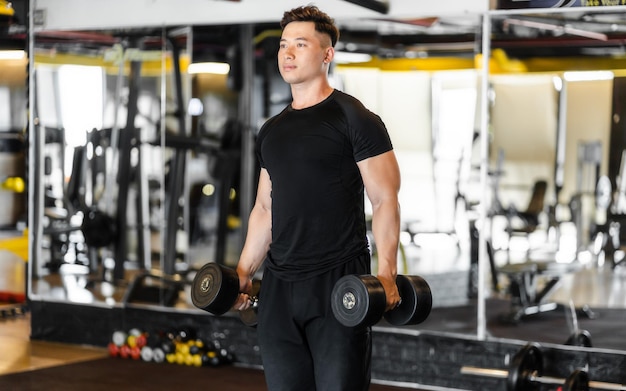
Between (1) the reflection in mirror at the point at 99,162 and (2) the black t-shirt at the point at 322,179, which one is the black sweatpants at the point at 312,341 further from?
(1) the reflection in mirror at the point at 99,162

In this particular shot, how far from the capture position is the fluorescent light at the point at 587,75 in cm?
480

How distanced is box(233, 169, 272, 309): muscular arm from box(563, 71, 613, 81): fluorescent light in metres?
2.75

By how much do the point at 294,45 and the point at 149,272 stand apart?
3368mm

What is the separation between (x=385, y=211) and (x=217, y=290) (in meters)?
0.53

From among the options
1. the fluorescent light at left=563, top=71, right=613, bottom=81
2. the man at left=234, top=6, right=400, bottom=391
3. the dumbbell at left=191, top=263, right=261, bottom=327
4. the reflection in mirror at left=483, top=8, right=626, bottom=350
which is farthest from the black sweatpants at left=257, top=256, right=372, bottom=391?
the fluorescent light at left=563, top=71, right=613, bottom=81

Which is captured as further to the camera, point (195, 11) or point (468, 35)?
point (195, 11)

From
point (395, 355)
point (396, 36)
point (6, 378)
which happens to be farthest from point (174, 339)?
point (396, 36)

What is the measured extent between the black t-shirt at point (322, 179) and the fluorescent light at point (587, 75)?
272 cm

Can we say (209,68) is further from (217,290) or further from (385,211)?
(385,211)

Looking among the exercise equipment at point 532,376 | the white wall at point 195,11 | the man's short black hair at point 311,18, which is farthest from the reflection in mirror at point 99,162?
the man's short black hair at point 311,18

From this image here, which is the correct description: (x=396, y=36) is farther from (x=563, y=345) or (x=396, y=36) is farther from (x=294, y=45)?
(x=294, y=45)

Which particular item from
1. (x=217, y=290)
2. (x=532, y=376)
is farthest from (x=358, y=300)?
(x=532, y=376)

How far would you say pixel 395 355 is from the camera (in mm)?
4852

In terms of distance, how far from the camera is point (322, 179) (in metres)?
2.44
